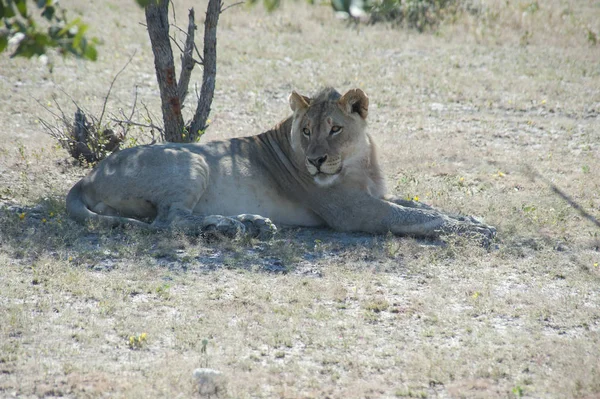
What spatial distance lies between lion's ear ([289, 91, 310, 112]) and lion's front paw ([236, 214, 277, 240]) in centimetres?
125

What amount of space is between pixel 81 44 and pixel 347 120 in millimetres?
4148

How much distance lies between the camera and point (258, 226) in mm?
6805

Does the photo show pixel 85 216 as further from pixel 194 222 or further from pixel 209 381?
pixel 209 381

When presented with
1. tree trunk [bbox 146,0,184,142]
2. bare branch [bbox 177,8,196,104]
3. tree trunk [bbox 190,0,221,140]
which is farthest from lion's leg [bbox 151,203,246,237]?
bare branch [bbox 177,8,196,104]

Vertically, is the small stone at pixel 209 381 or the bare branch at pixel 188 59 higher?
the bare branch at pixel 188 59

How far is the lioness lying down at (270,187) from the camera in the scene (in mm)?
6930

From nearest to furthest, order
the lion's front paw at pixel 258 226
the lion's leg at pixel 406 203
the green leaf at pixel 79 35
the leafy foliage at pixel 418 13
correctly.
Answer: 1. the green leaf at pixel 79 35
2. the lion's front paw at pixel 258 226
3. the lion's leg at pixel 406 203
4. the leafy foliage at pixel 418 13

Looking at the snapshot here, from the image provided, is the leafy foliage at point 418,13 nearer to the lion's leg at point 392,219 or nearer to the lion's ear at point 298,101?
the lion's ear at point 298,101

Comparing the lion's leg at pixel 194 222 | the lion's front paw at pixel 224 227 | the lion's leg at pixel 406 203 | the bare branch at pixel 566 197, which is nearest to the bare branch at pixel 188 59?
the lion's leg at pixel 194 222

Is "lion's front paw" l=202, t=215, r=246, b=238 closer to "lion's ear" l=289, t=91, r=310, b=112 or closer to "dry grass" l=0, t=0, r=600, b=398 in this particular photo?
"dry grass" l=0, t=0, r=600, b=398

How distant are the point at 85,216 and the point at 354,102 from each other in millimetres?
2696

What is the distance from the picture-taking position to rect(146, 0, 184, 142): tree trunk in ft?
28.0

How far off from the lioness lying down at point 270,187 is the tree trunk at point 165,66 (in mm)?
1530

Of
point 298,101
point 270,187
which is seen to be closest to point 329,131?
point 298,101
